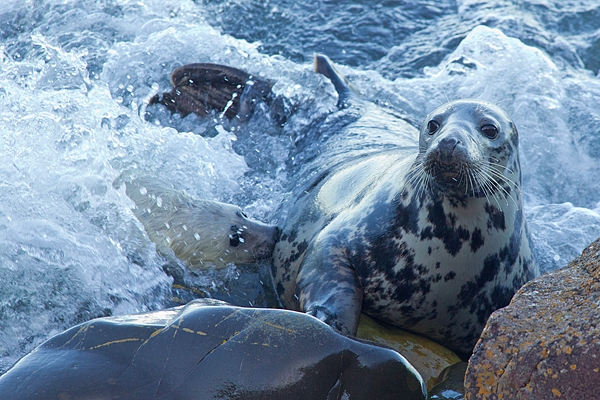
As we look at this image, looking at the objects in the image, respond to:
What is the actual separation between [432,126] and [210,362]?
1.69 metres

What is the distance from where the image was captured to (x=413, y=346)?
12.6ft

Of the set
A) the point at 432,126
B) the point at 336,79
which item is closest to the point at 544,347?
the point at 432,126

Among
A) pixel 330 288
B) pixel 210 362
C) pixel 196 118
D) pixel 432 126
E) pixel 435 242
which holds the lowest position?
pixel 196 118

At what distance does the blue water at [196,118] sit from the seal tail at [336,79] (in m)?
0.10

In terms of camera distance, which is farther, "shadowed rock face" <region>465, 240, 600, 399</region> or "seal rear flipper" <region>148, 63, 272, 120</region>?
"seal rear flipper" <region>148, 63, 272, 120</region>

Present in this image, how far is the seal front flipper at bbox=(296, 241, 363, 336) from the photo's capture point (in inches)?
143

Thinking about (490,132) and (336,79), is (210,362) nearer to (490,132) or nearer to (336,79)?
(490,132)

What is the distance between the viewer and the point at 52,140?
4.94 meters

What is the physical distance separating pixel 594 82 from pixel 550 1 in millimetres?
2169

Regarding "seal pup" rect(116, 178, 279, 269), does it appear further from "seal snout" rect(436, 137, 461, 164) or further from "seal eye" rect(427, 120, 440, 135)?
"seal snout" rect(436, 137, 461, 164)

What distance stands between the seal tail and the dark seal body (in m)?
Result: 2.44

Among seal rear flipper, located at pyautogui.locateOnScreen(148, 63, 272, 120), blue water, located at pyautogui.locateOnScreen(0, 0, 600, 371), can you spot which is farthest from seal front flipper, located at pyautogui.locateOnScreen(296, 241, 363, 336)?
seal rear flipper, located at pyautogui.locateOnScreen(148, 63, 272, 120)

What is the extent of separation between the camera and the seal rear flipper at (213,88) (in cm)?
675

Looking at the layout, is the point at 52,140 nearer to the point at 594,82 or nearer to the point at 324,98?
the point at 324,98
